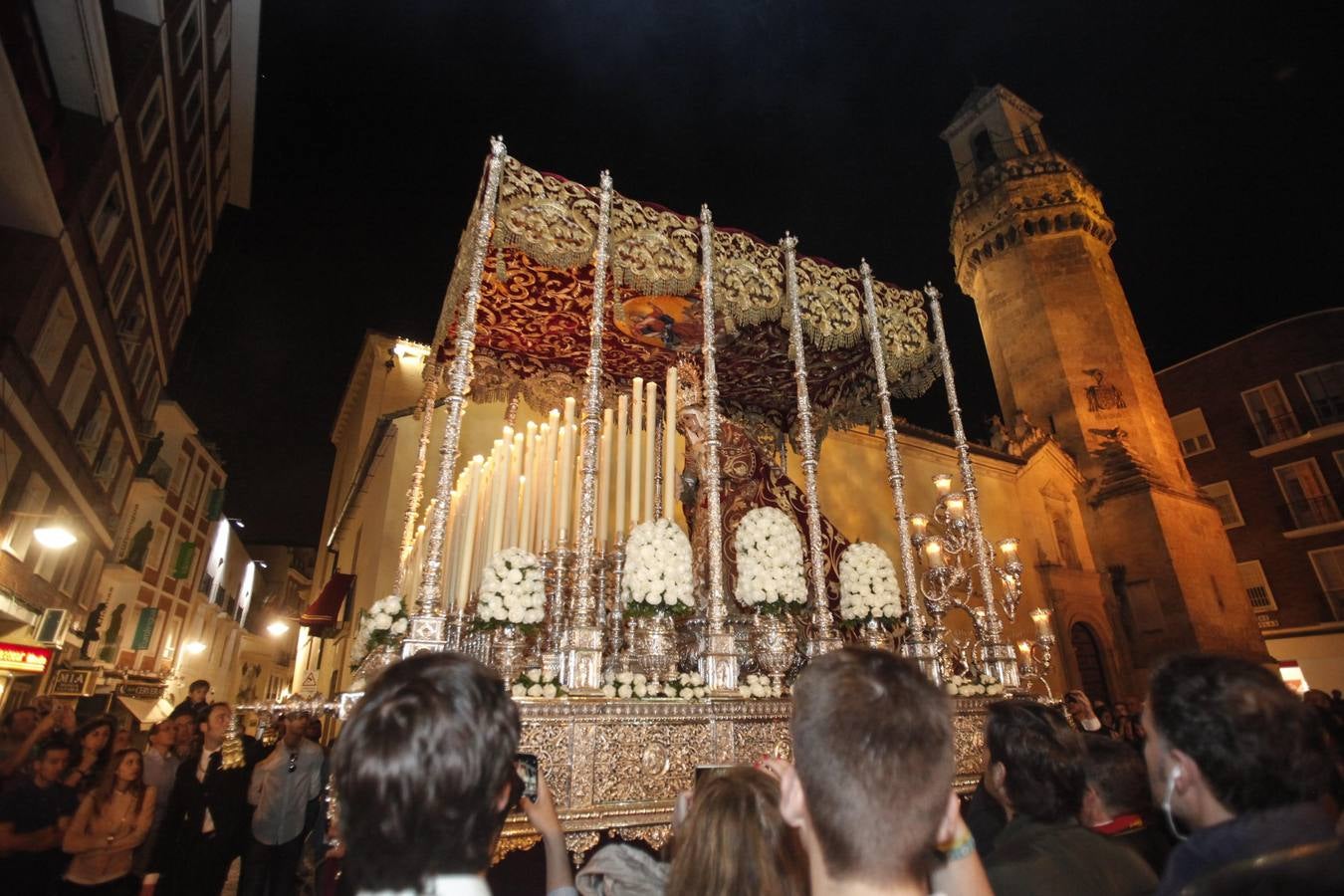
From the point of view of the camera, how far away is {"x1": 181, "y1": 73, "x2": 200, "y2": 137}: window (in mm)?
13328

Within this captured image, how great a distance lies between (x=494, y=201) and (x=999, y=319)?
73.2 feet

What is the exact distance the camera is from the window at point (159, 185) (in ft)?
42.7

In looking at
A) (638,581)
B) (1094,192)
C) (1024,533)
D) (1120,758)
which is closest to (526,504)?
(638,581)

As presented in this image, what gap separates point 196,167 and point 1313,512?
1339 inches

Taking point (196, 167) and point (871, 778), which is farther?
point (196, 167)

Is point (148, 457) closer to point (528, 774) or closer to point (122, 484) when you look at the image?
point (122, 484)

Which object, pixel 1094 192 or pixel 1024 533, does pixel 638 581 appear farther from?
pixel 1094 192

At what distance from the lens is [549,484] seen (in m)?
6.58

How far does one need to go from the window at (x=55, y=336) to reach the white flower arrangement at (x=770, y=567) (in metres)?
11.7

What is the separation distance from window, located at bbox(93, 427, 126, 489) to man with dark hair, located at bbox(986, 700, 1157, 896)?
Answer: 18457 mm

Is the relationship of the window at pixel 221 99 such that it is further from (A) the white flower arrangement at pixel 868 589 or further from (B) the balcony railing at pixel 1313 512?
(B) the balcony railing at pixel 1313 512

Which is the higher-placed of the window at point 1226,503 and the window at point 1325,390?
the window at point 1325,390

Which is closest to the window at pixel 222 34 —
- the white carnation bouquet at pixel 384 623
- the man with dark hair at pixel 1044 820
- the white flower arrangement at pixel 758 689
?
the white carnation bouquet at pixel 384 623

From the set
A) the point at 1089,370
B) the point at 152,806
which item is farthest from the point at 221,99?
the point at 1089,370
